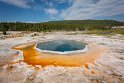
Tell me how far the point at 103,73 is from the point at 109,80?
5.31 ft

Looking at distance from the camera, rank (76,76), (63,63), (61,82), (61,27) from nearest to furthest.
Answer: (61,82) < (76,76) < (63,63) < (61,27)

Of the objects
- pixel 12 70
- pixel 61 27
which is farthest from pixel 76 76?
pixel 61 27

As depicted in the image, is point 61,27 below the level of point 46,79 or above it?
above

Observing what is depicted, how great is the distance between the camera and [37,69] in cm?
1537

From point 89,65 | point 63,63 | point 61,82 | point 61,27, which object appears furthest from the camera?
point 61,27

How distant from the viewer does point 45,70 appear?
15.0 metres

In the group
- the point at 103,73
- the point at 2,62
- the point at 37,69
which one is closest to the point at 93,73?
the point at 103,73

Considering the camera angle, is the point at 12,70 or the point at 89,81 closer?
the point at 89,81

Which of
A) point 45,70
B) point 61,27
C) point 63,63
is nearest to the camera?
point 45,70

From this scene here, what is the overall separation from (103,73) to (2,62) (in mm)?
13315

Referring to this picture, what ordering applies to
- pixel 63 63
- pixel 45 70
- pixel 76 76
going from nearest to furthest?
pixel 76 76 → pixel 45 70 → pixel 63 63

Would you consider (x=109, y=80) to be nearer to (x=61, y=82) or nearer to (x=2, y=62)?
(x=61, y=82)

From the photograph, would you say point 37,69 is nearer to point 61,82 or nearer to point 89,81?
point 61,82

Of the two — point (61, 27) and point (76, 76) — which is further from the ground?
point (61, 27)
